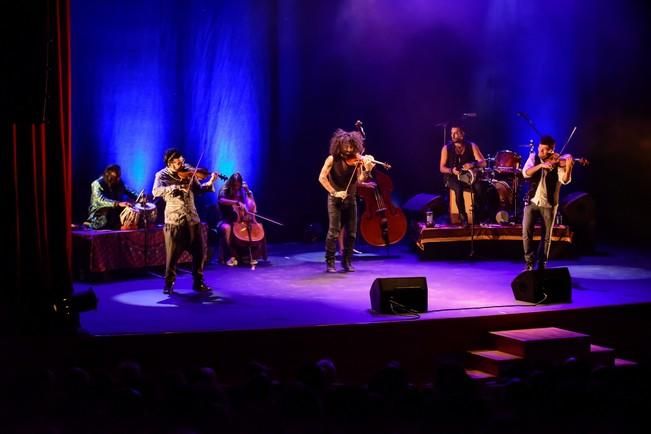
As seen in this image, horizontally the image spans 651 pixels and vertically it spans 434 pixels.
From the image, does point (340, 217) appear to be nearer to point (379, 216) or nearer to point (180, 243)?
point (379, 216)

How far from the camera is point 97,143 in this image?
431 inches

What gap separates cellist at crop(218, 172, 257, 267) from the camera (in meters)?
10.8

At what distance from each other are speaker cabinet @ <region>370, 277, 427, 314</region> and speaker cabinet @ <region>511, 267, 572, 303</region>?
3.64ft

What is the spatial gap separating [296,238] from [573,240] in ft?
14.1

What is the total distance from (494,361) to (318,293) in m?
2.27

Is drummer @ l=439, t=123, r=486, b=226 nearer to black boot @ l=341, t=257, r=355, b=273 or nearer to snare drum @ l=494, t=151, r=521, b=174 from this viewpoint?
snare drum @ l=494, t=151, r=521, b=174

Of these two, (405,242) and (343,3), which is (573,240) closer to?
(405,242)

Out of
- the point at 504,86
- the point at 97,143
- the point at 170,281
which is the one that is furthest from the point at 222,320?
the point at 504,86

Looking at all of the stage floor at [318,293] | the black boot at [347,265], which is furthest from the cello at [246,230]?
the black boot at [347,265]

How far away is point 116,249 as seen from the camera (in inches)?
387

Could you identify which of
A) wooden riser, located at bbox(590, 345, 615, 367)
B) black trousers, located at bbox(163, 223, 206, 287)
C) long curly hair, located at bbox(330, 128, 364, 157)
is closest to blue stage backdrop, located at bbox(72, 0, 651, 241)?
long curly hair, located at bbox(330, 128, 364, 157)

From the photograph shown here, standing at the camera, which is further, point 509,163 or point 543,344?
point 509,163

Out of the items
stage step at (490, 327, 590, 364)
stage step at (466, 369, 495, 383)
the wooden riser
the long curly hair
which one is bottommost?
stage step at (466, 369, 495, 383)

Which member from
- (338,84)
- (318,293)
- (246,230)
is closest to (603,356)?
(318,293)
